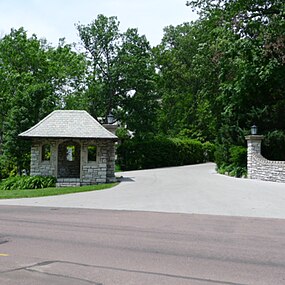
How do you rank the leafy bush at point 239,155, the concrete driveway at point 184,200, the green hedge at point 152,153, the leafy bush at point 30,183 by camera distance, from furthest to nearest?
the green hedge at point 152,153
the leafy bush at point 239,155
the leafy bush at point 30,183
the concrete driveway at point 184,200

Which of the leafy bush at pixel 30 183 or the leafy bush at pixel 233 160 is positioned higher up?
the leafy bush at pixel 233 160

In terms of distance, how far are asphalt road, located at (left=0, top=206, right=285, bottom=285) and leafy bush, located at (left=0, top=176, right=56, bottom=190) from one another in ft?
34.8

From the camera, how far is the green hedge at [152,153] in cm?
3669

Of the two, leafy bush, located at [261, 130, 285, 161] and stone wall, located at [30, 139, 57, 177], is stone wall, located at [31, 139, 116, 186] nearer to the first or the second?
stone wall, located at [30, 139, 57, 177]

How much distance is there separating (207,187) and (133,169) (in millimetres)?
17455

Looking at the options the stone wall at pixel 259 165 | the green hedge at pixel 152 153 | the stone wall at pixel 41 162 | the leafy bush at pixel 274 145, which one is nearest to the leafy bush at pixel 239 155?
the leafy bush at pixel 274 145

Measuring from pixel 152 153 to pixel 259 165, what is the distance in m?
15.4

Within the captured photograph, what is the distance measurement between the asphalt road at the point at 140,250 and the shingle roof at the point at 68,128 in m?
11.3

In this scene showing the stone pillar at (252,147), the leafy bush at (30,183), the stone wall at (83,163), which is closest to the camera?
the leafy bush at (30,183)

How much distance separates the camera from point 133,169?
36594 mm

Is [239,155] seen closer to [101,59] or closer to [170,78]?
[101,59]

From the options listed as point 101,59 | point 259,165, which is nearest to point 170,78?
point 101,59

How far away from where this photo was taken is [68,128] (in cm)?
2295

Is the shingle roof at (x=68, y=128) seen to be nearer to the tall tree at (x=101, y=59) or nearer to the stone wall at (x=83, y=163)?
the stone wall at (x=83, y=163)
